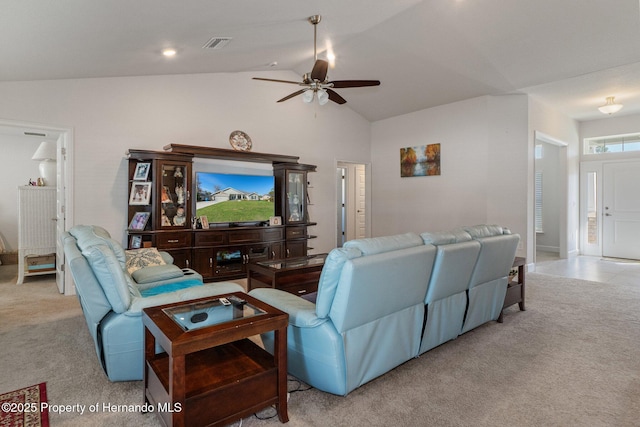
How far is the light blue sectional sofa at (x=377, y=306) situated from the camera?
1.94m

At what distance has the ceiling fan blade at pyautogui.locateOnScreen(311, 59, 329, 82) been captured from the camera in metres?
3.46

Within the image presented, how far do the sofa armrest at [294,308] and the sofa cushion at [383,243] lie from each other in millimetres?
452

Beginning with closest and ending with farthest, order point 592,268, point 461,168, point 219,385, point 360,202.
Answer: point 219,385, point 592,268, point 461,168, point 360,202

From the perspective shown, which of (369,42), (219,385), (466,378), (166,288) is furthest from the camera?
(369,42)

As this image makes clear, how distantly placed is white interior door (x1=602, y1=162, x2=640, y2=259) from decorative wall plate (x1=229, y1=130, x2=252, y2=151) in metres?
7.19

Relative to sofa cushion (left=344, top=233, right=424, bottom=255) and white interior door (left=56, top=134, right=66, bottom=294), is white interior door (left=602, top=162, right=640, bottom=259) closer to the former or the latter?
sofa cushion (left=344, top=233, right=424, bottom=255)

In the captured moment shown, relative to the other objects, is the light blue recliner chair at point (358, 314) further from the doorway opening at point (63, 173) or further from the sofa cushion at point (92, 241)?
the doorway opening at point (63, 173)

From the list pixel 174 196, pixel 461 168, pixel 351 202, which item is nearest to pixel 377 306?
pixel 174 196

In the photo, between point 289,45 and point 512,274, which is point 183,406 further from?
point 289,45

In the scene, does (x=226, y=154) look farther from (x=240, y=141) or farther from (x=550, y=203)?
(x=550, y=203)

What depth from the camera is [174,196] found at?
15.3ft

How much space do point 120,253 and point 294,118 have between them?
4362 mm

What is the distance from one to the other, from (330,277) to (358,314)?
0.27 metres

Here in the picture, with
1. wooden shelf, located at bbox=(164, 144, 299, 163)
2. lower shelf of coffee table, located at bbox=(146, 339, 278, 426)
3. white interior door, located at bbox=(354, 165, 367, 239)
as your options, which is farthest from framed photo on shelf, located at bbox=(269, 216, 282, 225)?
lower shelf of coffee table, located at bbox=(146, 339, 278, 426)
